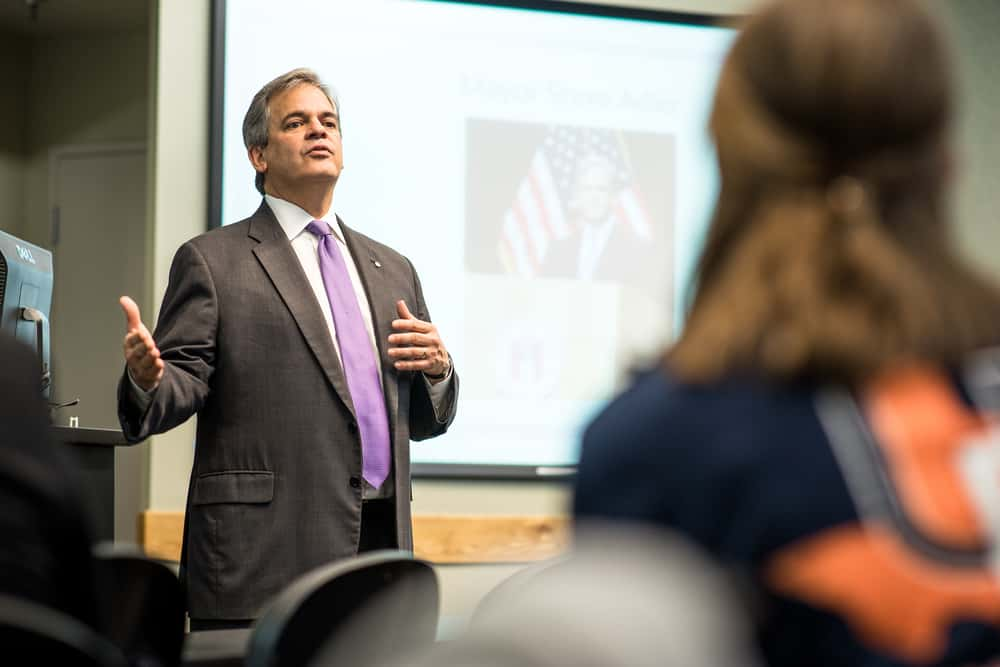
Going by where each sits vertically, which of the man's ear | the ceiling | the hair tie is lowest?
the hair tie

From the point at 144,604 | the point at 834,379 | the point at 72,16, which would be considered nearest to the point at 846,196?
the point at 834,379

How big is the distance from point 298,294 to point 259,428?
0.95 ft

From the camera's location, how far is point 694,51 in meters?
4.19

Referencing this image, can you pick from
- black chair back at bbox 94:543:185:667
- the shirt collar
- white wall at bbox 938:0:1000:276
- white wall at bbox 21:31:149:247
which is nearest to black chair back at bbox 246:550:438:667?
black chair back at bbox 94:543:185:667

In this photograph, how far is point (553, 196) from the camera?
405cm

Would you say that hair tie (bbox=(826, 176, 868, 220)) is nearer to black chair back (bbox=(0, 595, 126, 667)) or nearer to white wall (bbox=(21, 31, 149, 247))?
black chair back (bbox=(0, 595, 126, 667))

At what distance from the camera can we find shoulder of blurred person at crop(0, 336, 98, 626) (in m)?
0.89

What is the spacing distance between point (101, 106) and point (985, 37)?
4.05 meters

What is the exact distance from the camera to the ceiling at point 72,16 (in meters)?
5.56

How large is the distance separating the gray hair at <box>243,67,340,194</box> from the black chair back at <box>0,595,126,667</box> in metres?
1.93

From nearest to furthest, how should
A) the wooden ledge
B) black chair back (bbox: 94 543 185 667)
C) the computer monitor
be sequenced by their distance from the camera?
black chair back (bbox: 94 543 185 667), the computer monitor, the wooden ledge

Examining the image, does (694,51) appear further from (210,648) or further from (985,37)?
(210,648)

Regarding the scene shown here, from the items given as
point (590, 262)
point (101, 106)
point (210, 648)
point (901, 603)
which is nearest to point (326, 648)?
point (210, 648)

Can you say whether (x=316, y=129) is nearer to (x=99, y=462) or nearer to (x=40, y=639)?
(x=99, y=462)
